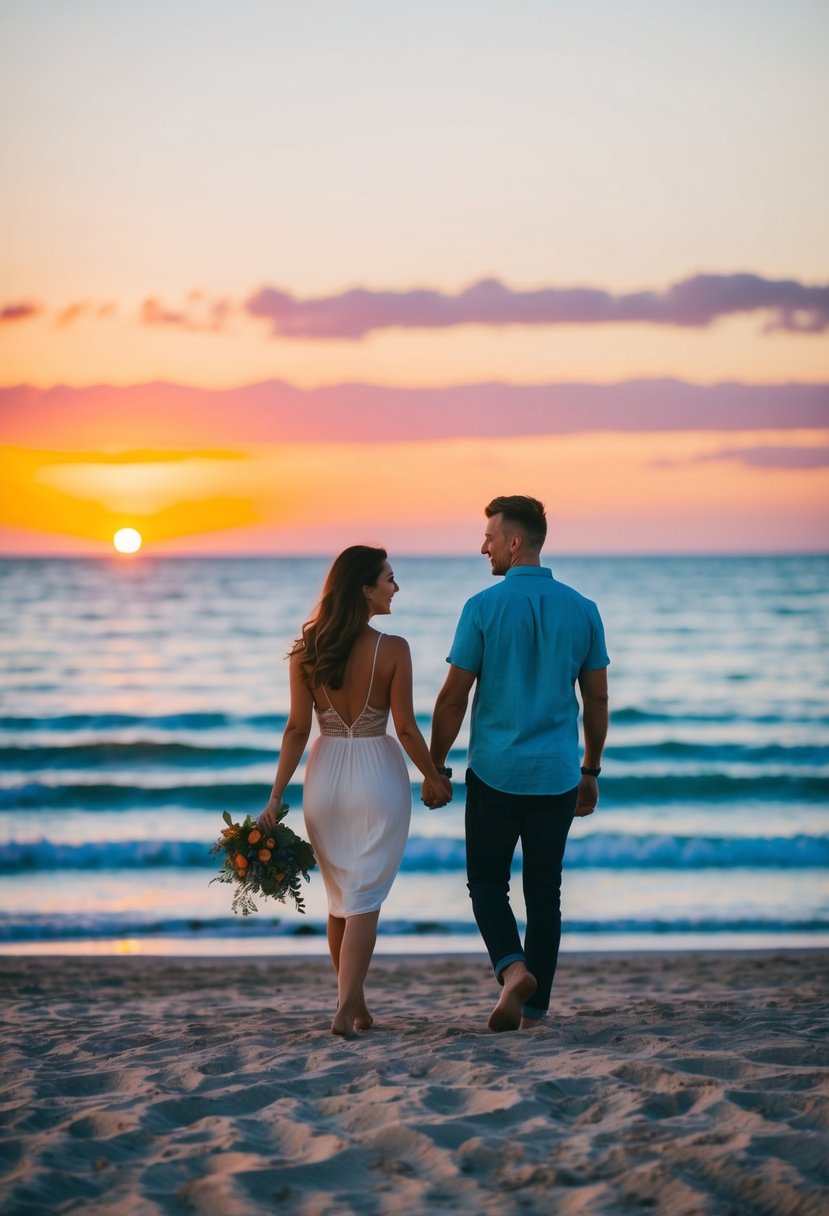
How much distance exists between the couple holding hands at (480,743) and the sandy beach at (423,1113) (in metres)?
0.41

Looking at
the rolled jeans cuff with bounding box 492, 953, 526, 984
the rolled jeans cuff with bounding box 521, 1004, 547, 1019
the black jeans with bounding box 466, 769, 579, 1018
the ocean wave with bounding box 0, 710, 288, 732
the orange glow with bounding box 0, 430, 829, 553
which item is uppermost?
the orange glow with bounding box 0, 430, 829, 553

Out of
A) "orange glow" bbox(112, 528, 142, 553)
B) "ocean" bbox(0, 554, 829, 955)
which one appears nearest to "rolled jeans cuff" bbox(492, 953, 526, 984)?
"ocean" bbox(0, 554, 829, 955)

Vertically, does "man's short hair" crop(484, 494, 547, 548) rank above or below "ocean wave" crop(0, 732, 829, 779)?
above

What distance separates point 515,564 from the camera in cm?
467

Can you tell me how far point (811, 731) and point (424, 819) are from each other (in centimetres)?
955

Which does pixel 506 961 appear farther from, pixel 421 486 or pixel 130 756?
pixel 421 486

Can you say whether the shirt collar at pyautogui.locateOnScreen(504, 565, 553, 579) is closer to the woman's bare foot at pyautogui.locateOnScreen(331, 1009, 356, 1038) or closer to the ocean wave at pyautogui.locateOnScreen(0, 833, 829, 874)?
the woman's bare foot at pyautogui.locateOnScreen(331, 1009, 356, 1038)

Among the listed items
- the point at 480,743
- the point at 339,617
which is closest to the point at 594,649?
the point at 480,743

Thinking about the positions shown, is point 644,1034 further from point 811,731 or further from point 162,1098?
point 811,731

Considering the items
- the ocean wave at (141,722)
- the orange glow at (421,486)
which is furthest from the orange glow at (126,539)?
the ocean wave at (141,722)

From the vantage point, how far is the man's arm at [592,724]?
473 centimetres

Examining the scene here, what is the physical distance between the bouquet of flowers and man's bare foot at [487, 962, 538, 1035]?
34.0 inches

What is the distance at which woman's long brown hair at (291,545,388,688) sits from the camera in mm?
4621

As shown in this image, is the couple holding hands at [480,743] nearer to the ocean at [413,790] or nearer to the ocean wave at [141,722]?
the ocean at [413,790]
